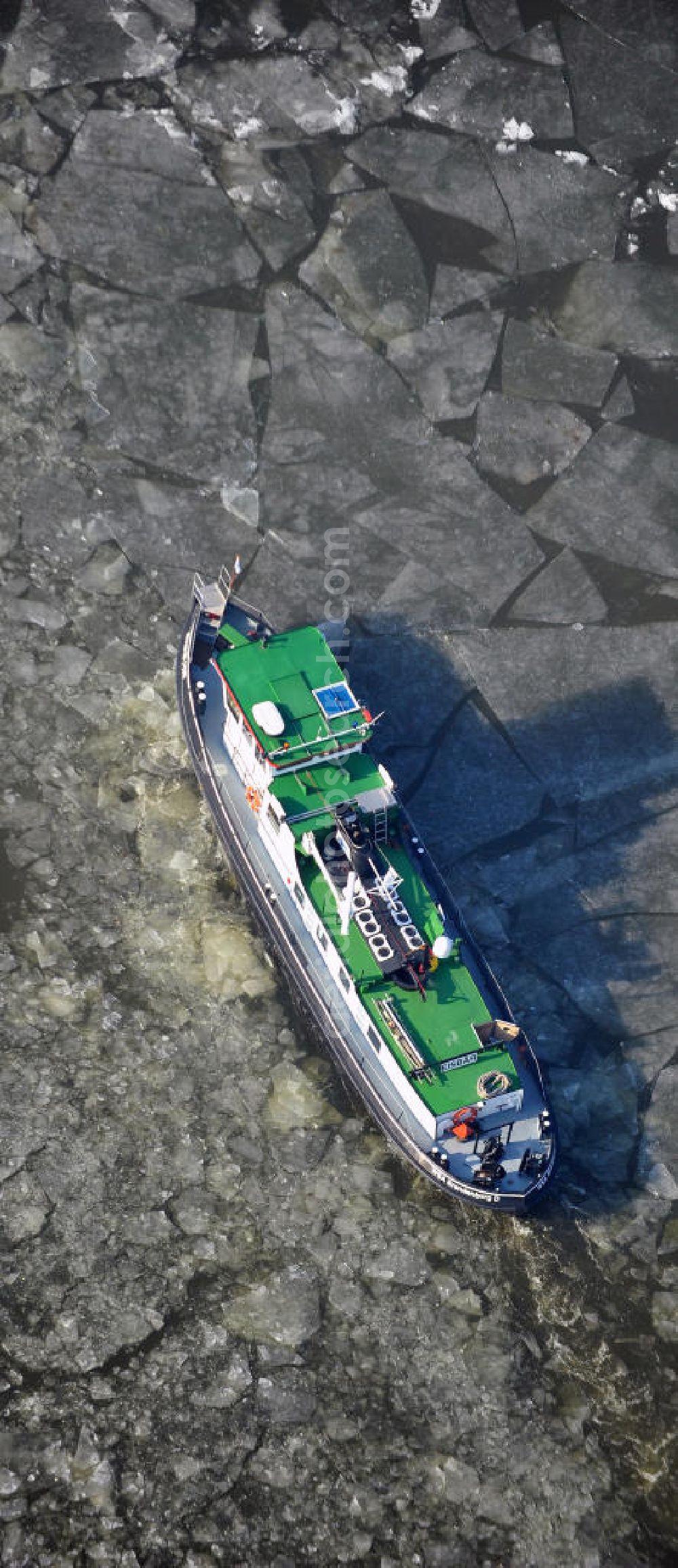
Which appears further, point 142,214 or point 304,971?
point 142,214

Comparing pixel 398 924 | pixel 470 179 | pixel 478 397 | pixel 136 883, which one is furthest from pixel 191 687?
pixel 470 179

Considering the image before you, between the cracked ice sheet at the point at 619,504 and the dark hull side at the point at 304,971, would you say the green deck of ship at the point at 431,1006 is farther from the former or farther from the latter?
the cracked ice sheet at the point at 619,504

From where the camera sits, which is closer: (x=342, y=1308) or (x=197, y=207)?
(x=342, y=1308)

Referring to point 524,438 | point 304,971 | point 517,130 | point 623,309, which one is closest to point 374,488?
point 524,438

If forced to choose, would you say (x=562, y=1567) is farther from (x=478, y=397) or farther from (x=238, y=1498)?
(x=478, y=397)

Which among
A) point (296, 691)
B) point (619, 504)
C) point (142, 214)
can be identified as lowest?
point (619, 504)

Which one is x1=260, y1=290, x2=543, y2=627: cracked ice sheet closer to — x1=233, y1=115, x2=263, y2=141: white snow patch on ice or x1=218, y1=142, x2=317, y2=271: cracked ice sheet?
x1=218, y1=142, x2=317, y2=271: cracked ice sheet

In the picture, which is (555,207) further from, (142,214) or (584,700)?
(584,700)
